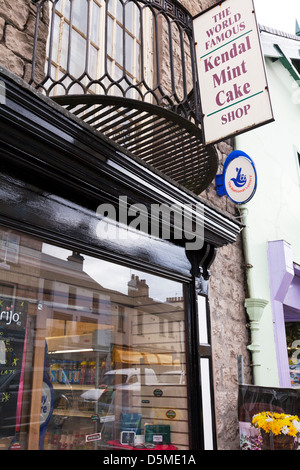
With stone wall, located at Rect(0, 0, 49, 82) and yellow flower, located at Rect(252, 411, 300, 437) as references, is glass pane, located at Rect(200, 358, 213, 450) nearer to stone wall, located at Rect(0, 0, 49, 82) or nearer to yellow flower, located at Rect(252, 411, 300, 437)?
yellow flower, located at Rect(252, 411, 300, 437)

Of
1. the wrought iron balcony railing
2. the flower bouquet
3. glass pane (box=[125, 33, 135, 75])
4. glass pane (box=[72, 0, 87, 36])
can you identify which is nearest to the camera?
the wrought iron balcony railing

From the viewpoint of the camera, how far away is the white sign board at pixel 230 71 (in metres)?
2.97

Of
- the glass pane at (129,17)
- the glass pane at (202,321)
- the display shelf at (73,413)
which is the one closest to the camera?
the display shelf at (73,413)

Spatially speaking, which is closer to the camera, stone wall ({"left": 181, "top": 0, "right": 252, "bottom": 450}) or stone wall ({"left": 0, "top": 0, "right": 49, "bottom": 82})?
stone wall ({"left": 0, "top": 0, "right": 49, "bottom": 82})

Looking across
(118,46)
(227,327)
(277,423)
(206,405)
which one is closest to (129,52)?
(118,46)

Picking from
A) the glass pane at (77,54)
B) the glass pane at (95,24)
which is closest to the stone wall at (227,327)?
the glass pane at (95,24)

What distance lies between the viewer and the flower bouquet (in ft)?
10.8

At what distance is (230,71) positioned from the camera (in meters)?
3.18

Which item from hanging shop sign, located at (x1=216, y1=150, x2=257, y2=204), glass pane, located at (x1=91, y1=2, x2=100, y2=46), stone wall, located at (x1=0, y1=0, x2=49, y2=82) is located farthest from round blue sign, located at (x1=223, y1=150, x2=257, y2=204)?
stone wall, located at (x1=0, y1=0, x2=49, y2=82)

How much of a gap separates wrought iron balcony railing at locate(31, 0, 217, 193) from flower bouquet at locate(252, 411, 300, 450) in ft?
7.15

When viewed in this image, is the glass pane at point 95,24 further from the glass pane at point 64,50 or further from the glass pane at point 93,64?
the glass pane at point 64,50

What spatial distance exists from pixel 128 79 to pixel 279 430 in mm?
3470

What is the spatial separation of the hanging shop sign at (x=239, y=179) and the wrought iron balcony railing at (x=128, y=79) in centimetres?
81

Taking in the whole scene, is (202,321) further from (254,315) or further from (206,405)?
(254,315)
